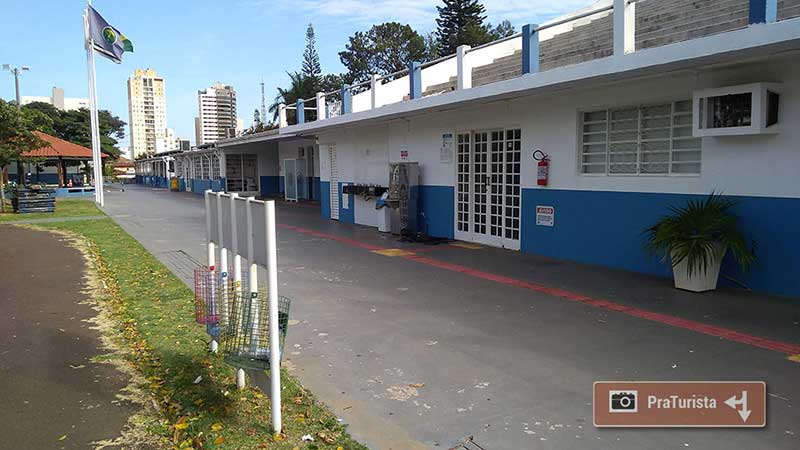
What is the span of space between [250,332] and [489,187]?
27.5ft

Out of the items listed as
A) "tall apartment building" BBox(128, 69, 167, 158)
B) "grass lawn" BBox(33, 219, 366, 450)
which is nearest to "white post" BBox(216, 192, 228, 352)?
"grass lawn" BBox(33, 219, 366, 450)

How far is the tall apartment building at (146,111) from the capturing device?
105m

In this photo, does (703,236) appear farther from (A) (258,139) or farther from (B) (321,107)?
(A) (258,139)

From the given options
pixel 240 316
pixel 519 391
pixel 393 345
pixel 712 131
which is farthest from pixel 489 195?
pixel 240 316

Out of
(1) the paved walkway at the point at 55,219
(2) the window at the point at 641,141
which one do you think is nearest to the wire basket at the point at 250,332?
(2) the window at the point at 641,141

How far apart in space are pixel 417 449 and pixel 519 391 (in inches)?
44.6

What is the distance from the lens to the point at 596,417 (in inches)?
146

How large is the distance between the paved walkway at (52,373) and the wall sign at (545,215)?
7144 mm

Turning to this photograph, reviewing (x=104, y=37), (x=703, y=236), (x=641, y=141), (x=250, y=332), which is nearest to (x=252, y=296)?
(x=250, y=332)

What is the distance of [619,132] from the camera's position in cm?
873

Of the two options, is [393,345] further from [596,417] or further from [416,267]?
[416,267]

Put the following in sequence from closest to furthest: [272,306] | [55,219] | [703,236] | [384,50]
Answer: [272,306] → [703,236] → [55,219] → [384,50]

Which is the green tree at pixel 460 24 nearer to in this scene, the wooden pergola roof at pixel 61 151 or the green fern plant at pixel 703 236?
the wooden pergola roof at pixel 61 151

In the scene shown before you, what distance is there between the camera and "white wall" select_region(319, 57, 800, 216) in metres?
6.63
